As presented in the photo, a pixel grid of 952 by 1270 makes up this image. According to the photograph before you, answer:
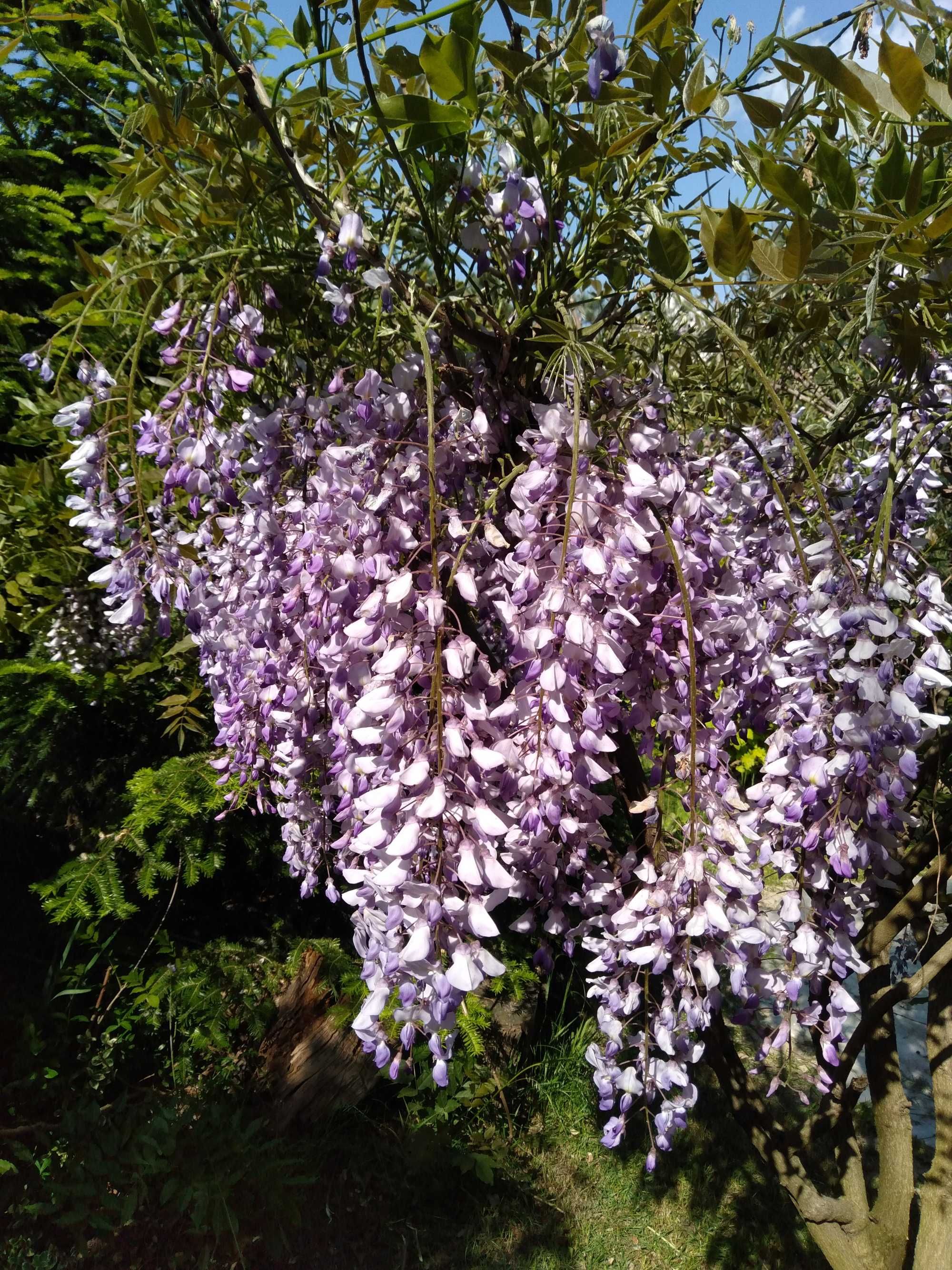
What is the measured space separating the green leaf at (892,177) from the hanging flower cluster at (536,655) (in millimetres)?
245

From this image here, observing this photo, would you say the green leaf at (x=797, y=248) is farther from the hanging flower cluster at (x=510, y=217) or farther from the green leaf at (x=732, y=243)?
the hanging flower cluster at (x=510, y=217)

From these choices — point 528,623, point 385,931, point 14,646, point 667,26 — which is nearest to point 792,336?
point 667,26

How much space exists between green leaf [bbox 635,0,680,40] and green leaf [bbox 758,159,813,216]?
17cm

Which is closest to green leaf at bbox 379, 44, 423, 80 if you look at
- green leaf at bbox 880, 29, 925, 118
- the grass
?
green leaf at bbox 880, 29, 925, 118

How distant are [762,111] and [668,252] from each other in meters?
0.16

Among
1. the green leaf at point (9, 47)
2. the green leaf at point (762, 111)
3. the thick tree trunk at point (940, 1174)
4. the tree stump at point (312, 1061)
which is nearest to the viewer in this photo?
the green leaf at point (762, 111)

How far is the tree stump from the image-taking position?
256 centimetres

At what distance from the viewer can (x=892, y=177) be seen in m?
0.69

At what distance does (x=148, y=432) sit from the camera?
95 centimetres

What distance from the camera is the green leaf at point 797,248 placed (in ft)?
2.33

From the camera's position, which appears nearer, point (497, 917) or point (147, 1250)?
point (147, 1250)

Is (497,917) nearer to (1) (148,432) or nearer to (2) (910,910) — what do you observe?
(2) (910,910)

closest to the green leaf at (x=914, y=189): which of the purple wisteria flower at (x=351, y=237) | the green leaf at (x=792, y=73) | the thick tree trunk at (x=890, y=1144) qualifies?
the green leaf at (x=792, y=73)

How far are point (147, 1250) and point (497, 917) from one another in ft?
4.31
